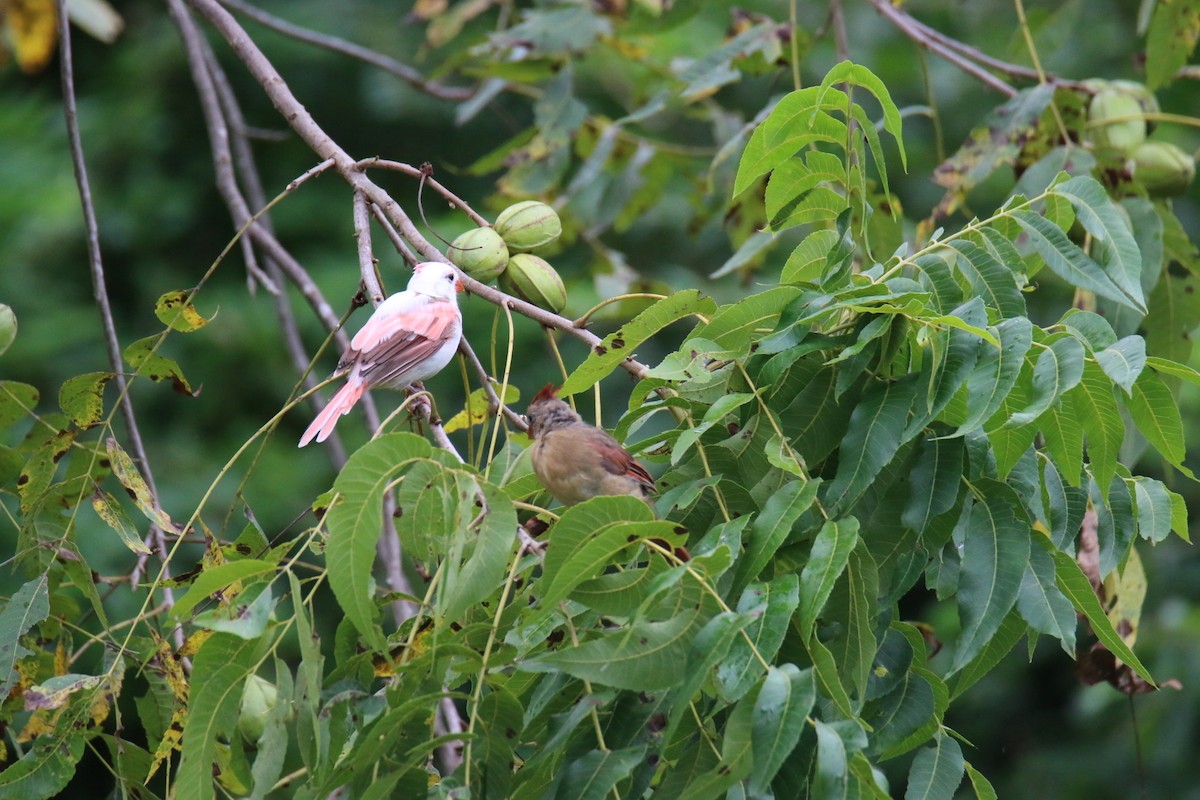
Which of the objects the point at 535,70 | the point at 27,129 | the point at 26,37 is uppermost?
the point at 26,37

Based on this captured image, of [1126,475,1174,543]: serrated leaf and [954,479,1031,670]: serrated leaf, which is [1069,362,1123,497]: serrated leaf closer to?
[954,479,1031,670]: serrated leaf

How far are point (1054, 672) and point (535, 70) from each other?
5.51 meters

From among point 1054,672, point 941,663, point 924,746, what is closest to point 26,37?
point 924,746

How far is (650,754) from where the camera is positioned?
6.66ft

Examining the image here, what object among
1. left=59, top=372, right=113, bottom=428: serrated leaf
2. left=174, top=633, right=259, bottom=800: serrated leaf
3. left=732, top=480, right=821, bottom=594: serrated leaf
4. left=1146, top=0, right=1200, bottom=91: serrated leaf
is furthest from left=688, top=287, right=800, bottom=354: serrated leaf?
left=1146, top=0, right=1200, bottom=91: serrated leaf

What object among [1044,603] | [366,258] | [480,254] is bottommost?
[1044,603]

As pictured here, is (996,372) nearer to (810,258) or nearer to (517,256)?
(810,258)

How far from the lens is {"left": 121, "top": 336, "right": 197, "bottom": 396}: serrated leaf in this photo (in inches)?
115

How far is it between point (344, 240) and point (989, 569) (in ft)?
20.0

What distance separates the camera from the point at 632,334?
2330 millimetres

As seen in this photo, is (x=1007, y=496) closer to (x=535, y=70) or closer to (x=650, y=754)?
(x=650, y=754)

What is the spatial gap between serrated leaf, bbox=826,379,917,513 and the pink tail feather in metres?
1.45

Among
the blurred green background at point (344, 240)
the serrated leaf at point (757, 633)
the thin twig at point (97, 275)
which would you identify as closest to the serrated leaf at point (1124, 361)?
the serrated leaf at point (757, 633)

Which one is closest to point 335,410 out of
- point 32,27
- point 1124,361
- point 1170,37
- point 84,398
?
point 84,398
